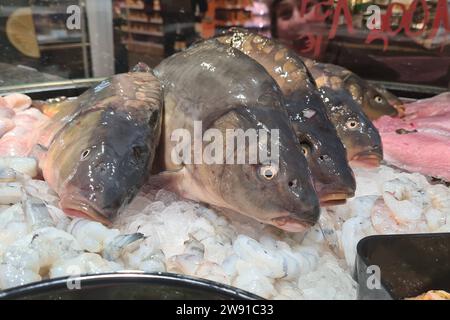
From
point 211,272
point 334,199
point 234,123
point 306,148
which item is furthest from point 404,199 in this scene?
point 211,272

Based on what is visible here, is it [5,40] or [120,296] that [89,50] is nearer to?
[5,40]

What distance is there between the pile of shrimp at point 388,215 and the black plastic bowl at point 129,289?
2.10 feet

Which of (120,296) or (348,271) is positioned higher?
(120,296)

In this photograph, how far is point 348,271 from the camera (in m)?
1.55

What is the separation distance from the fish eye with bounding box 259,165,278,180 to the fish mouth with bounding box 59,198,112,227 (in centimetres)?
50

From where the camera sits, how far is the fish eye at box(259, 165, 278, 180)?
62.2 inches

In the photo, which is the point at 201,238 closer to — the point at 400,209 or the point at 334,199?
the point at 334,199

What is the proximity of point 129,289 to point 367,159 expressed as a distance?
143 cm

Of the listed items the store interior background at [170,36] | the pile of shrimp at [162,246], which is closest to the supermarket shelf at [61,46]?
the store interior background at [170,36]

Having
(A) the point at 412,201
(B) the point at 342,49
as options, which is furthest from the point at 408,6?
(A) the point at 412,201

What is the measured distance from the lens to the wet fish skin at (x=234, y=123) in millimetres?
1567

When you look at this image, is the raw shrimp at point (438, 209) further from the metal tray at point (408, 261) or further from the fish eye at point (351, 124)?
the fish eye at point (351, 124)

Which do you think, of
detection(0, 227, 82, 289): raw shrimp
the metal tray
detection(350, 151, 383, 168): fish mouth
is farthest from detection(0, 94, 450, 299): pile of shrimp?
detection(350, 151, 383, 168): fish mouth

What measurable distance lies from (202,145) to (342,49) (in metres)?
2.11
